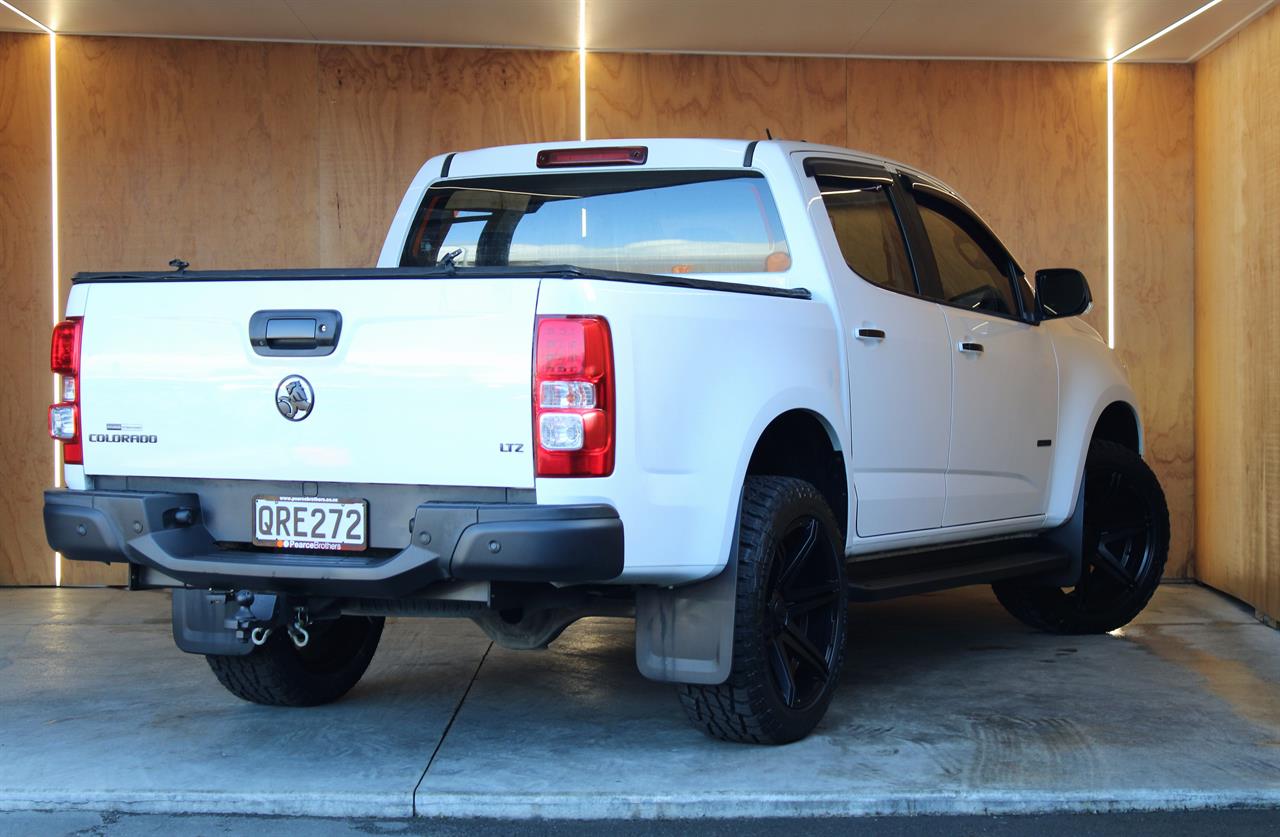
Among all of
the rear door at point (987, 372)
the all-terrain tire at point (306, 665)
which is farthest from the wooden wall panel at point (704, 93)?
the all-terrain tire at point (306, 665)

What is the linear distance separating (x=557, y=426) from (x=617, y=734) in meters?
1.55

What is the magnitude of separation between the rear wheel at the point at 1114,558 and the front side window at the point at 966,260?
1.04m

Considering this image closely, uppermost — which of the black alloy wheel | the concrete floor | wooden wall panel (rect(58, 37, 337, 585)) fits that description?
wooden wall panel (rect(58, 37, 337, 585))

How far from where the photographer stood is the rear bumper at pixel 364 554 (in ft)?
12.6

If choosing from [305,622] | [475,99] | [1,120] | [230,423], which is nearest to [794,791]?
[305,622]

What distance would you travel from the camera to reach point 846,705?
213 inches

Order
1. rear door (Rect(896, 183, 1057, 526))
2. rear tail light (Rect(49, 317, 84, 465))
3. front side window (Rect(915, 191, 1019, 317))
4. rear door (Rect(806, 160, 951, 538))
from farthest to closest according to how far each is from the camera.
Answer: front side window (Rect(915, 191, 1019, 317)) < rear door (Rect(896, 183, 1057, 526)) < rear door (Rect(806, 160, 951, 538)) < rear tail light (Rect(49, 317, 84, 465))

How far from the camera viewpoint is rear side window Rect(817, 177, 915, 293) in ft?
17.5

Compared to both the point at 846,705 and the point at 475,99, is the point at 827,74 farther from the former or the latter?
the point at 846,705

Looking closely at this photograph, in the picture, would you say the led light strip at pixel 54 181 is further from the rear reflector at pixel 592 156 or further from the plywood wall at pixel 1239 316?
the plywood wall at pixel 1239 316

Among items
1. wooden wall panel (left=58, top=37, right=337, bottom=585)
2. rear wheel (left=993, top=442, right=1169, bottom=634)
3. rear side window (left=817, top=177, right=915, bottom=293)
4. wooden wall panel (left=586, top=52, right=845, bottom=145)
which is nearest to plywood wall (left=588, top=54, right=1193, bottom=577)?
wooden wall panel (left=586, top=52, right=845, bottom=145)

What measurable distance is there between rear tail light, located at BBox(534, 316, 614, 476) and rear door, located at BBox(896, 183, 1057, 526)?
227 centimetres

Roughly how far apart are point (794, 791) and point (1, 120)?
21.3 feet

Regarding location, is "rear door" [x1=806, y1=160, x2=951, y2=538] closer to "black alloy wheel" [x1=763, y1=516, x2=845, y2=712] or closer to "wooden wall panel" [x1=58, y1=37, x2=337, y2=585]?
"black alloy wheel" [x1=763, y1=516, x2=845, y2=712]
